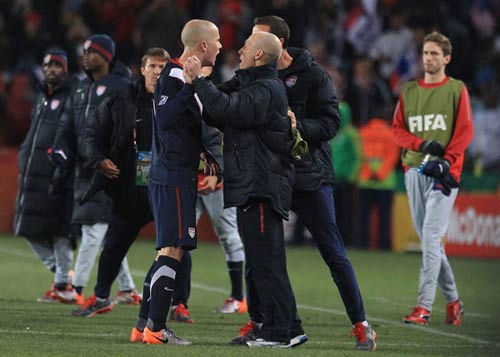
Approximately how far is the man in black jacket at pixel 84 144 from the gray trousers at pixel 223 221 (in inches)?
34.9

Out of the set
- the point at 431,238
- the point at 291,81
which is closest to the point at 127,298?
the point at 431,238

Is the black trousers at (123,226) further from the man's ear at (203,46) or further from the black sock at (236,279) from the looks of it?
the man's ear at (203,46)

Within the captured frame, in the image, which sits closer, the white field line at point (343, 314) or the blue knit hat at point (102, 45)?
the white field line at point (343, 314)

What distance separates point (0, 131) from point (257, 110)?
14.5m

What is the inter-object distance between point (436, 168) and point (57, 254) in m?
3.69

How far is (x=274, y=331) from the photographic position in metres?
8.86

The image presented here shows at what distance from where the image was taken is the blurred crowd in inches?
853

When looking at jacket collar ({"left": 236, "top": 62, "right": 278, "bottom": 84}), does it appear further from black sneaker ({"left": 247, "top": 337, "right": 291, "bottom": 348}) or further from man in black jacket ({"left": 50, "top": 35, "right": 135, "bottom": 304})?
man in black jacket ({"left": 50, "top": 35, "right": 135, "bottom": 304})

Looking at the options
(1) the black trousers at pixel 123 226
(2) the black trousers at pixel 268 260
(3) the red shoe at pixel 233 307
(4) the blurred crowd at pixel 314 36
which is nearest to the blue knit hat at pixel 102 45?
(1) the black trousers at pixel 123 226

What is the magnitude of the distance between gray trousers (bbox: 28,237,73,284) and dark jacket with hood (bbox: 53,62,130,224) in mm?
709

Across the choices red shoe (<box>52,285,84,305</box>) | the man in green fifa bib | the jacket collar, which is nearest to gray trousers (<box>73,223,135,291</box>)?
red shoe (<box>52,285,84,305</box>)

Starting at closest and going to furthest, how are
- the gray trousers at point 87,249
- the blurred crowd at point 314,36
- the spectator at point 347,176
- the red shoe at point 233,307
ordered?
the gray trousers at point 87,249
the red shoe at point 233,307
the spectator at point 347,176
the blurred crowd at point 314,36

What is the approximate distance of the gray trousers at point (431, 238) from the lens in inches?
446

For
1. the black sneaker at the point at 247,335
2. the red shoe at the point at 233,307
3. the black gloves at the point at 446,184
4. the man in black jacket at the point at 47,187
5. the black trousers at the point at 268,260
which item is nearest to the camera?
the black trousers at the point at 268,260
